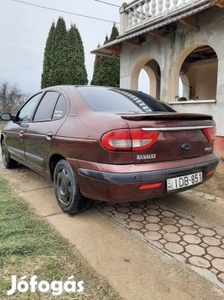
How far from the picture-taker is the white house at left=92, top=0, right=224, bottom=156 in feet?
19.2

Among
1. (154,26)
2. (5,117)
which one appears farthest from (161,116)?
(154,26)

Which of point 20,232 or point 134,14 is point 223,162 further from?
point 134,14

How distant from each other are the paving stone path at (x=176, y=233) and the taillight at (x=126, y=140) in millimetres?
909

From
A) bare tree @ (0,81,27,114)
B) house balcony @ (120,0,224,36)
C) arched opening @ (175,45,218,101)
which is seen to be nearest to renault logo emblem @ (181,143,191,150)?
house balcony @ (120,0,224,36)

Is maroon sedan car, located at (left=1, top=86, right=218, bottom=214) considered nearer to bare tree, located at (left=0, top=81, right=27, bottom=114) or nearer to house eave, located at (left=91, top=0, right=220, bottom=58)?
house eave, located at (left=91, top=0, right=220, bottom=58)

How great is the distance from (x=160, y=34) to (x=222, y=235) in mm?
6080

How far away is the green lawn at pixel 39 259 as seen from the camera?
1686 millimetres

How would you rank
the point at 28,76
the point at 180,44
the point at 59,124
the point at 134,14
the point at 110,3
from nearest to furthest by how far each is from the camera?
the point at 59,124 < the point at 180,44 < the point at 134,14 < the point at 110,3 < the point at 28,76

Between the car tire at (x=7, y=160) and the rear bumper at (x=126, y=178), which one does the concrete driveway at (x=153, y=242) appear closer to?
the rear bumper at (x=126, y=178)

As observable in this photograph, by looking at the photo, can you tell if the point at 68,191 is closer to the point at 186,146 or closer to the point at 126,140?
the point at 126,140

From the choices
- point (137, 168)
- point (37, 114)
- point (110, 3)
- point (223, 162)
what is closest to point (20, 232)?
point (137, 168)

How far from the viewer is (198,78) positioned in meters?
11.0

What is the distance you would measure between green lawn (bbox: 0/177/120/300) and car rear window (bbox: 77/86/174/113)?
137 centimetres

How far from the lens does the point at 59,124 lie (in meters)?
2.94
